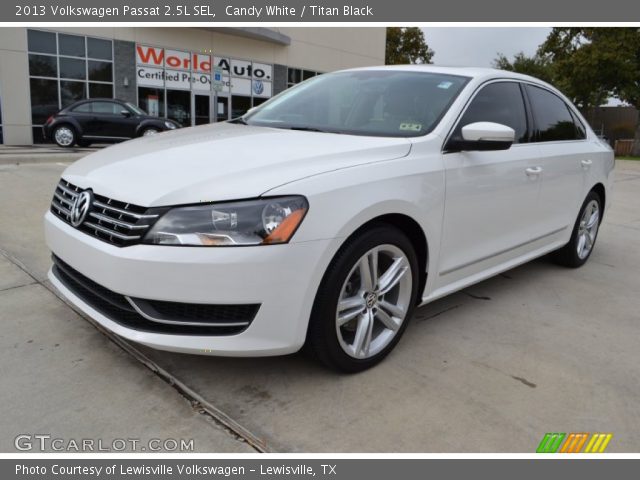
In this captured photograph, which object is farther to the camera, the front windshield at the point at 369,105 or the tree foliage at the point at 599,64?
the tree foliage at the point at 599,64

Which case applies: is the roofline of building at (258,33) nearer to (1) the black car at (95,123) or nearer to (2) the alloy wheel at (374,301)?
(1) the black car at (95,123)

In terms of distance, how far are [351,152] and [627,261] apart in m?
3.93

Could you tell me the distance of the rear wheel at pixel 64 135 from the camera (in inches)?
612

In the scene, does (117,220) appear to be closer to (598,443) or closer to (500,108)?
(598,443)

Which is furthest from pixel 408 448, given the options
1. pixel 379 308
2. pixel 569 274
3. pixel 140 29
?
pixel 140 29

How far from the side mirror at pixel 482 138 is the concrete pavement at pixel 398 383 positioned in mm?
1111

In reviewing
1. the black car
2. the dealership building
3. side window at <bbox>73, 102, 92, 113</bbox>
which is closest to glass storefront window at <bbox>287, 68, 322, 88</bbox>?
the dealership building

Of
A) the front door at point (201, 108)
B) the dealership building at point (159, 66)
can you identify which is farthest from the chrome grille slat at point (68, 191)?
the front door at point (201, 108)

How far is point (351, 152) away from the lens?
274 cm

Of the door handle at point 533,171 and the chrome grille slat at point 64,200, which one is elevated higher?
the door handle at point 533,171

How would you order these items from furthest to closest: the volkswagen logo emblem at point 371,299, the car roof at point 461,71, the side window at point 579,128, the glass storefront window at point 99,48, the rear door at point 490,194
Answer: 1. the glass storefront window at point 99,48
2. the side window at point 579,128
3. the car roof at point 461,71
4. the rear door at point 490,194
5. the volkswagen logo emblem at point 371,299

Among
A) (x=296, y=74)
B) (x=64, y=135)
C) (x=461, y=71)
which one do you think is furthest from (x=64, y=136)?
(x=461, y=71)

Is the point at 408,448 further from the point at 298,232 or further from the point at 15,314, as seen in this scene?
the point at 15,314

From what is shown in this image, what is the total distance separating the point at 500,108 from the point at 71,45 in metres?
17.7
